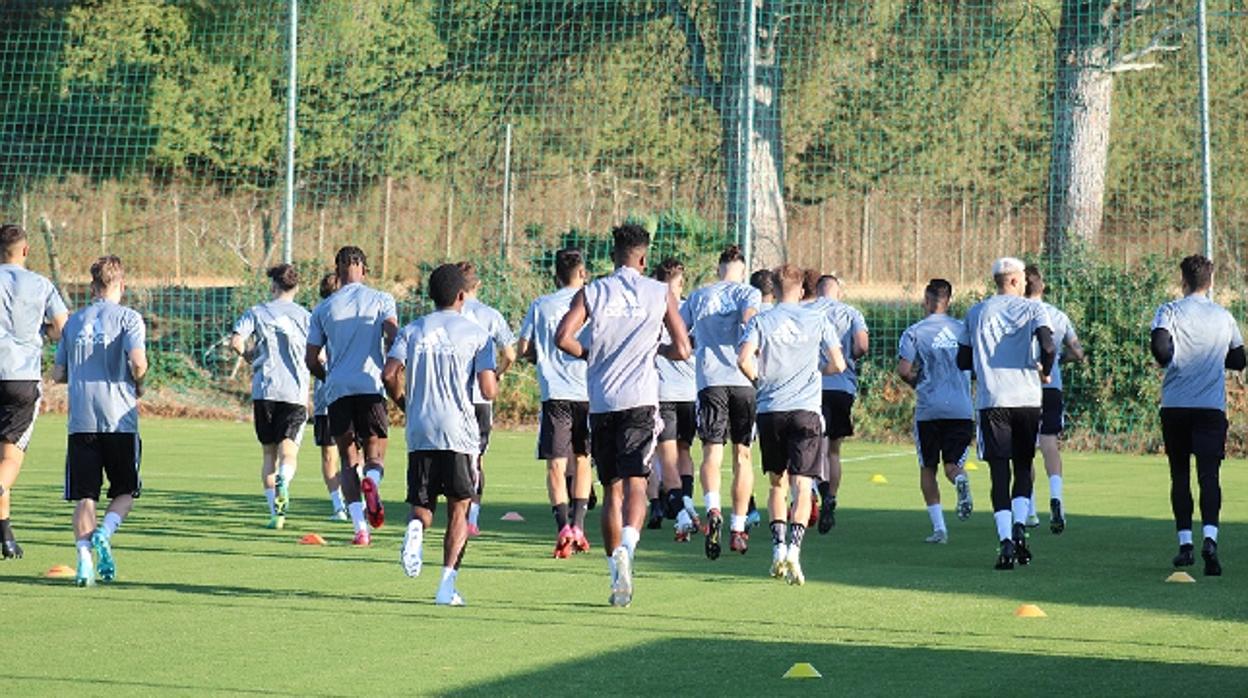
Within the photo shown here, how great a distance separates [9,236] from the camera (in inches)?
509

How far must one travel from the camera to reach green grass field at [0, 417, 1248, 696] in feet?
27.9

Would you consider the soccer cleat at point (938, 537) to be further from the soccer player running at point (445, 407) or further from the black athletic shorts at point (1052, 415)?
the soccer player running at point (445, 407)

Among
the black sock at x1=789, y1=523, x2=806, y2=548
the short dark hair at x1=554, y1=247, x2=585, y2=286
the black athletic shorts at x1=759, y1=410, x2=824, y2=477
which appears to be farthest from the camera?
the short dark hair at x1=554, y1=247, x2=585, y2=286

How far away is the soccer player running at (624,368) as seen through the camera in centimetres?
1100

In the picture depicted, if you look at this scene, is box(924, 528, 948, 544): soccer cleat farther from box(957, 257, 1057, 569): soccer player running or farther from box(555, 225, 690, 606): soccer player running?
box(555, 225, 690, 606): soccer player running

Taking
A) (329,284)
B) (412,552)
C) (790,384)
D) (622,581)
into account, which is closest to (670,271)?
(790,384)

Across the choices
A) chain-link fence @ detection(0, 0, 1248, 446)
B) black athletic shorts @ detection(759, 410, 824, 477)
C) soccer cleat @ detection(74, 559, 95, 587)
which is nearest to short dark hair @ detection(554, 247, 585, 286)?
black athletic shorts @ detection(759, 410, 824, 477)

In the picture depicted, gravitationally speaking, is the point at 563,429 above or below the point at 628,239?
below

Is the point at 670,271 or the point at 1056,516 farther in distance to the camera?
the point at 1056,516

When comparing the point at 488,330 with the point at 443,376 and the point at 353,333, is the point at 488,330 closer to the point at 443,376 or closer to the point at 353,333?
the point at 353,333

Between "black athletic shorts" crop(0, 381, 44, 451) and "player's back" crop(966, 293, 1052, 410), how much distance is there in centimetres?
608

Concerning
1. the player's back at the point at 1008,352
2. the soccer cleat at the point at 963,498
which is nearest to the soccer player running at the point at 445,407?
the player's back at the point at 1008,352

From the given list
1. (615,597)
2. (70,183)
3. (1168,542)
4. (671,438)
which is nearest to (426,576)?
(615,597)

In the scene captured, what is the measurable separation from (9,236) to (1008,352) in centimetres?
648
